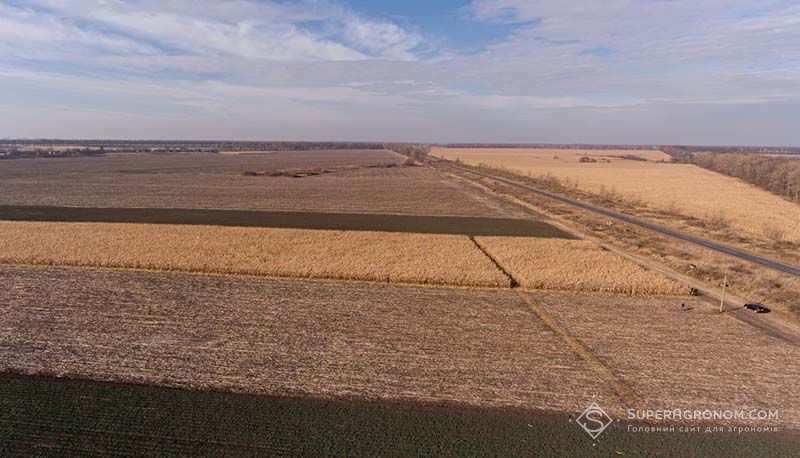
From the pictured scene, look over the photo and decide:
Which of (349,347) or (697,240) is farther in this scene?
(697,240)

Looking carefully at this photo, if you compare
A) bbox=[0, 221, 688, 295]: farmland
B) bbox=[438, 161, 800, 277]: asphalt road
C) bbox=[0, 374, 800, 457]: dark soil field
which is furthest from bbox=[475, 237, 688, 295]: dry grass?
bbox=[0, 374, 800, 457]: dark soil field

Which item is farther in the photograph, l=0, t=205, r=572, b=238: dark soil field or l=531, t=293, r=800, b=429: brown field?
l=0, t=205, r=572, b=238: dark soil field

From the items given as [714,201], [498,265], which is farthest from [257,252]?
[714,201]

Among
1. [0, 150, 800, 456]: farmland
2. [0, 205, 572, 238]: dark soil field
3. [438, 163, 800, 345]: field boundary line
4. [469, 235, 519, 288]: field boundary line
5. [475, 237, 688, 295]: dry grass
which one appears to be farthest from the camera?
[0, 205, 572, 238]: dark soil field

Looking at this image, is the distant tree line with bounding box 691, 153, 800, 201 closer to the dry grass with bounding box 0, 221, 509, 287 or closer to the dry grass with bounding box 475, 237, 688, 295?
the dry grass with bounding box 475, 237, 688, 295

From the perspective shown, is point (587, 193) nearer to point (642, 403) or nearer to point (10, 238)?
point (642, 403)

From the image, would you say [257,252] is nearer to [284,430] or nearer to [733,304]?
[284,430]

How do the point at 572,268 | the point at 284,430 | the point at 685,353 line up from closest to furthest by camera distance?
the point at 284,430, the point at 685,353, the point at 572,268

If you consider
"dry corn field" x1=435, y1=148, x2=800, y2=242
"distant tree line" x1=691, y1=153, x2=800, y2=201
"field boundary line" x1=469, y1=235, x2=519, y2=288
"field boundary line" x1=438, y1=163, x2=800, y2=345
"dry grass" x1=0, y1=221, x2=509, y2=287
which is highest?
"distant tree line" x1=691, y1=153, x2=800, y2=201

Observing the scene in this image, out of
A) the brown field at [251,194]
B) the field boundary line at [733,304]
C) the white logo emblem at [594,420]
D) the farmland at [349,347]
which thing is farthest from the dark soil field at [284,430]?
the brown field at [251,194]
